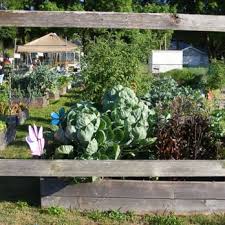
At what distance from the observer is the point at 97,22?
5113mm

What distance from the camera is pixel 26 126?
11.6 meters

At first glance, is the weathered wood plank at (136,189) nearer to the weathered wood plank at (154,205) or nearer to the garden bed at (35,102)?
the weathered wood plank at (154,205)

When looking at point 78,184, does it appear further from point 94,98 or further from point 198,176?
point 94,98

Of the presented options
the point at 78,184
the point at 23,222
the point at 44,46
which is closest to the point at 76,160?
the point at 78,184

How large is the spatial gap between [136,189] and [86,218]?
567 mm

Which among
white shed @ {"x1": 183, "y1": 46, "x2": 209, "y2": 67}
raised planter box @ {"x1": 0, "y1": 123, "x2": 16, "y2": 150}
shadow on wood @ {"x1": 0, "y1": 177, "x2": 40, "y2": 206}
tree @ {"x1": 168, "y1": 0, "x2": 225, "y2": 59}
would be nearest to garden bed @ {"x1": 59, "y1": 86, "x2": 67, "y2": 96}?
raised planter box @ {"x1": 0, "y1": 123, "x2": 16, "y2": 150}

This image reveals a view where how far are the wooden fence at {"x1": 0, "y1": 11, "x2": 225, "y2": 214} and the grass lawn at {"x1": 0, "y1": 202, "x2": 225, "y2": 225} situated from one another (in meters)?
0.12

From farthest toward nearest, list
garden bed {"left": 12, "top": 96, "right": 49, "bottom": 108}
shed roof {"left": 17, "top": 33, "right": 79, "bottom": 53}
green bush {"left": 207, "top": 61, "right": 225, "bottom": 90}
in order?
shed roof {"left": 17, "top": 33, "right": 79, "bottom": 53}, green bush {"left": 207, "top": 61, "right": 225, "bottom": 90}, garden bed {"left": 12, "top": 96, "right": 49, "bottom": 108}

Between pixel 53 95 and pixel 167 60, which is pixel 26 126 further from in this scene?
pixel 167 60

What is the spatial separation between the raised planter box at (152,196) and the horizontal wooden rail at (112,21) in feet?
5.01

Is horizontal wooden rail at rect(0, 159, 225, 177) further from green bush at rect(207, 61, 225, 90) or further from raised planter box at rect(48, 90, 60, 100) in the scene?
green bush at rect(207, 61, 225, 90)

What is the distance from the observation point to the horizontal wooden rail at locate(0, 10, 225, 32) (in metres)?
5.09

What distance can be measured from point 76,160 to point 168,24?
1587 millimetres

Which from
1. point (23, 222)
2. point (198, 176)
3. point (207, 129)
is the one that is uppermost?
point (207, 129)
